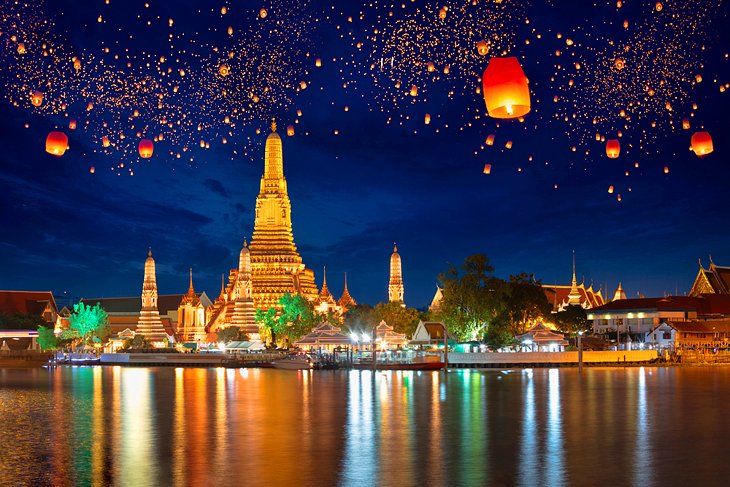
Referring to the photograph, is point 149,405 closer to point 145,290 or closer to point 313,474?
point 313,474

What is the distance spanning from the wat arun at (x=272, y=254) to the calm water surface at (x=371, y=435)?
171 ft

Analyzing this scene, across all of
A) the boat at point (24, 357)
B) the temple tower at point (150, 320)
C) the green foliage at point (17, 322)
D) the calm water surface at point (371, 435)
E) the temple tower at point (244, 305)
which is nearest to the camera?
the calm water surface at point (371, 435)

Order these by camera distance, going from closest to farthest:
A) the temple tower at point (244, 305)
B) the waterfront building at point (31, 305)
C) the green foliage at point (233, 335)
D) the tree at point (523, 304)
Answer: the tree at point (523, 304) < the green foliage at point (233, 335) < the temple tower at point (244, 305) < the waterfront building at point (31, 305)

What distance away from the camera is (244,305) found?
89750 mm

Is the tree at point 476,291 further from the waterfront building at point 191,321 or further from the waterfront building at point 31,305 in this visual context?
the waterfront building at point 31,305

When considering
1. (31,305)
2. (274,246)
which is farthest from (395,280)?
(31,305)

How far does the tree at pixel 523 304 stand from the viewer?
69188 millimetres

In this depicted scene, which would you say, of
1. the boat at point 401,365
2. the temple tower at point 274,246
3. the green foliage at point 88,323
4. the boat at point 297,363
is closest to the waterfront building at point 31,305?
the green foliage at point 88,323

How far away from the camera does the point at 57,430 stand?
2572cm

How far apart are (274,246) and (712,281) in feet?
148

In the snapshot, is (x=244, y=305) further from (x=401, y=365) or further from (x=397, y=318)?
(x=401, y=365)

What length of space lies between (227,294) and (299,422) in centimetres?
7818

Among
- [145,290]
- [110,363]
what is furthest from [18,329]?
[110,363]

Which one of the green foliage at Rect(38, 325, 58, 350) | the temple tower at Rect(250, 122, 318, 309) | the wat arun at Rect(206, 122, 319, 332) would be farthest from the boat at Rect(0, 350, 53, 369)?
the temple tower at Rect(250, 122, 318, 309)
